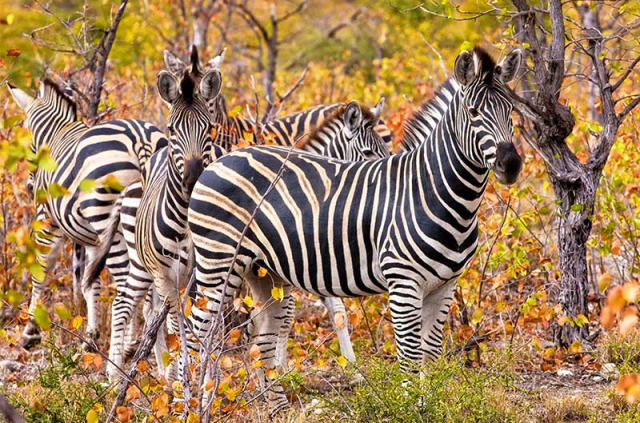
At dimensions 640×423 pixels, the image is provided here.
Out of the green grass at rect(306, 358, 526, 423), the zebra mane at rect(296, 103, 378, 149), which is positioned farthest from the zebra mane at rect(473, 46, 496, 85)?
the zebra mane at rect(296, 103, 378, 149)

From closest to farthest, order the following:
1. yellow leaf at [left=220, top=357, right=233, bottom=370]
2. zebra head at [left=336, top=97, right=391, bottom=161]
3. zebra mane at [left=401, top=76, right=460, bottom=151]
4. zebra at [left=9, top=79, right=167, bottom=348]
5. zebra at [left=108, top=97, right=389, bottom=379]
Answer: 1. yellow leaf at [left=220, top=357, right=233, bottom=370]
2. zebra mane at [left=401, top=76, right=460, bottom=151]
3. zebra at [left=108, top=97, right=389, bottom=379]
4. zebra at [left=9, top=79, right=167, bottom=348]
5. zebra head at [left=336, top=97, right=391, bottom=161]

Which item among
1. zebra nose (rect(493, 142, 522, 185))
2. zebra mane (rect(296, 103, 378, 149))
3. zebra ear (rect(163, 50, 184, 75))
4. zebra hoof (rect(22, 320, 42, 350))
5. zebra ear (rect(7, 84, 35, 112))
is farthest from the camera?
zebra ear (rect(163, 50, 184, 75))

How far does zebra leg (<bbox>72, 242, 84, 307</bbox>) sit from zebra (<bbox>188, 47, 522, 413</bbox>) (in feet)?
9.48

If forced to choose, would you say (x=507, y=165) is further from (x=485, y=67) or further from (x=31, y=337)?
(x=31, y=337)

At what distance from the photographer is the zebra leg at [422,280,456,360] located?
18.7ft

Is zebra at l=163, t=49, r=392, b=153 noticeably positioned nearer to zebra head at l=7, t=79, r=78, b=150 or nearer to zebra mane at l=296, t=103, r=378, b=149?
zebra mane at l=296, t=103, r=378, b=149

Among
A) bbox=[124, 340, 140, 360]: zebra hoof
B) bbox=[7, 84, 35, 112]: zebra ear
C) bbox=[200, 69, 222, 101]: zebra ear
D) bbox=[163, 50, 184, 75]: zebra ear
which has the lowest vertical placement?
bbox=[124, 340, 140, 360]: zebra hoof

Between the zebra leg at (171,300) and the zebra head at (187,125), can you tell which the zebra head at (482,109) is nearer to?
the zebra head at (187,125)

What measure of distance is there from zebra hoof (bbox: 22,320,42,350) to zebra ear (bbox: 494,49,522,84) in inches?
199

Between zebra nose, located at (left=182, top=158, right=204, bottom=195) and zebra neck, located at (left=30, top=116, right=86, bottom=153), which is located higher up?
zebra neck, located at (left=30, top=116, right=86, bottom=153)

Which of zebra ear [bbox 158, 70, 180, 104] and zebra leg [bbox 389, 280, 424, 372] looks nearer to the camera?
→ zebra leg [bbox 389, 280, 424, 372]

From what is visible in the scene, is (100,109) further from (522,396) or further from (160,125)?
(522,396)

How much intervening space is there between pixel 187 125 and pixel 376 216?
158 cm

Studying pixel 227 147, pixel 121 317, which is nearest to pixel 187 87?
pixel 121 317
